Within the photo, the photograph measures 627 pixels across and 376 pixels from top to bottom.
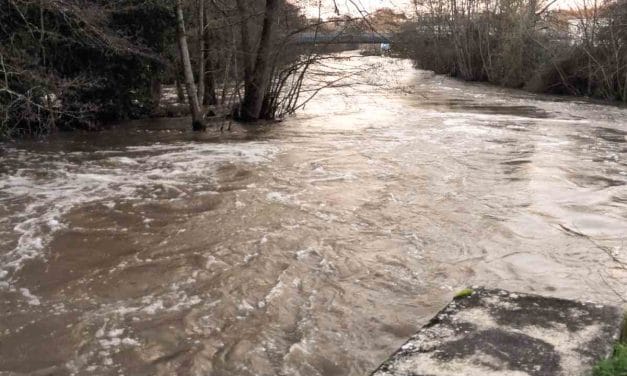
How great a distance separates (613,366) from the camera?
313 cm

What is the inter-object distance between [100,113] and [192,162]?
5.95 meters

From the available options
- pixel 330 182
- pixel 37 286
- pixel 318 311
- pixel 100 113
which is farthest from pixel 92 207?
pixel 100 113

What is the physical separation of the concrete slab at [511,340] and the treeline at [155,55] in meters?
9.71

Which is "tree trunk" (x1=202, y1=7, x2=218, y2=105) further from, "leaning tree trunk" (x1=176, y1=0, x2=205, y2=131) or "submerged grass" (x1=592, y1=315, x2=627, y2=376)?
"submerged grass" (x1=592, y1=315, x2=627, y2=376)

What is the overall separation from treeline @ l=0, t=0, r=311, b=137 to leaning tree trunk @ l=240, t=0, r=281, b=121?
28 mm

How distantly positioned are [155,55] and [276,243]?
9864 mm

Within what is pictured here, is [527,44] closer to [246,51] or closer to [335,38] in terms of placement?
[335,38]

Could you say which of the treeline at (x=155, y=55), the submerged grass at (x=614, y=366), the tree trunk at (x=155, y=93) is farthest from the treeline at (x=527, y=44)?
Result: the submerged grass at (x=614, y=366)

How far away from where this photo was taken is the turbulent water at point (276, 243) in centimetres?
480

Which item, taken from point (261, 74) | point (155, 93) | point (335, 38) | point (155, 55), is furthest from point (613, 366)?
point (155, 93)

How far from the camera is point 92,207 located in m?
8.63

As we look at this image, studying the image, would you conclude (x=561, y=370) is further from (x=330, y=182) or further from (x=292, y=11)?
(x=292, y=11)

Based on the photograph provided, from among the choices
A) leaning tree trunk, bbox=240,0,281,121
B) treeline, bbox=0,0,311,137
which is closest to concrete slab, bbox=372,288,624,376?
treeline, bbox=0,0,311,137

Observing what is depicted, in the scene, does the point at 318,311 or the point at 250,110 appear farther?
the point at 250,110
